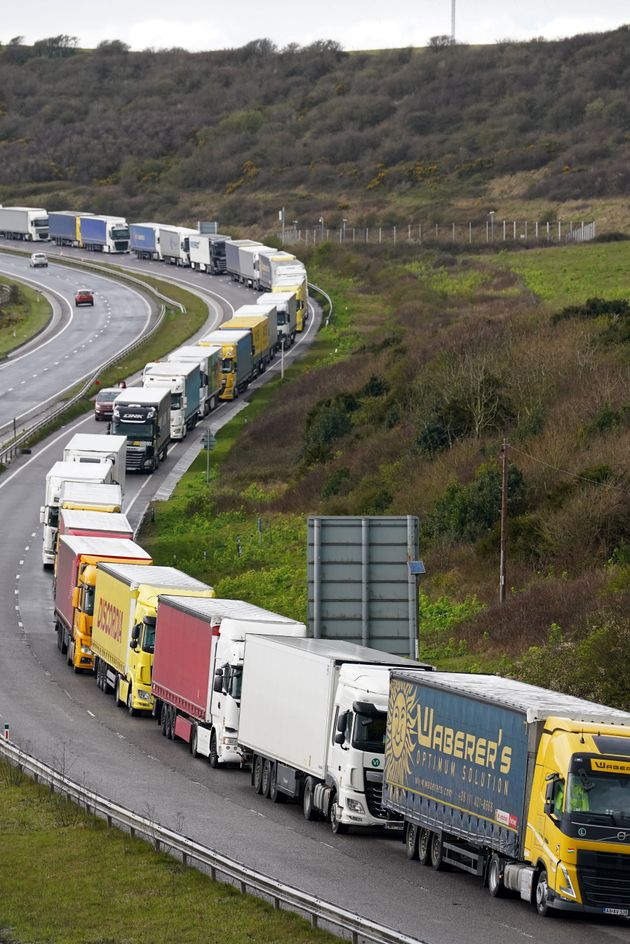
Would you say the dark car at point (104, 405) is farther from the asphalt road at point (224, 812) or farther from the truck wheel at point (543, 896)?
the truck wheel at point (543, 896)

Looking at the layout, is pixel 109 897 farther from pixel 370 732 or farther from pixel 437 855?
pixel 370 732

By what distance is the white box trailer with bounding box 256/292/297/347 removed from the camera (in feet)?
383

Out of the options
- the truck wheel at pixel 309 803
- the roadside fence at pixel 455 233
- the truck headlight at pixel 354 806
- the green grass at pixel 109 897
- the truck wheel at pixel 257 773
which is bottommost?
the truck wheel at pixel 257 773

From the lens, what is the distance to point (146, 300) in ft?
459

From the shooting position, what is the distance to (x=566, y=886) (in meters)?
22.6

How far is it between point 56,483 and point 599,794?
145 ft

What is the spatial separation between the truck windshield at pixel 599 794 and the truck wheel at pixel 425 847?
4.66 m

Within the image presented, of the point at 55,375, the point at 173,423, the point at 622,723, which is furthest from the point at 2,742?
the point at 55,375

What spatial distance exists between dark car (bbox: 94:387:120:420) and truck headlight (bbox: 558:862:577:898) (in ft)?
239

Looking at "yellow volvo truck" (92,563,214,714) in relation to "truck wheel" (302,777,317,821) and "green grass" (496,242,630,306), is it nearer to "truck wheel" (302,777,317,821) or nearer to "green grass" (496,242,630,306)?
"truck wheel" (302,777,317,821)

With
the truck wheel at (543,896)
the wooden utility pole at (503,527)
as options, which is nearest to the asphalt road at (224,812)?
the truck wheel at (543,896)

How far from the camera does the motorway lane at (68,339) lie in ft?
342

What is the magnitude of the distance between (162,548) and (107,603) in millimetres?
22856

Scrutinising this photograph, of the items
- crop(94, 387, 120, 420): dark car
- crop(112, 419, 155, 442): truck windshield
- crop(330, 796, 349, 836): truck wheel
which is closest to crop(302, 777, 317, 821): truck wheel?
crop(330, 796, 349, 836): truck wheel
